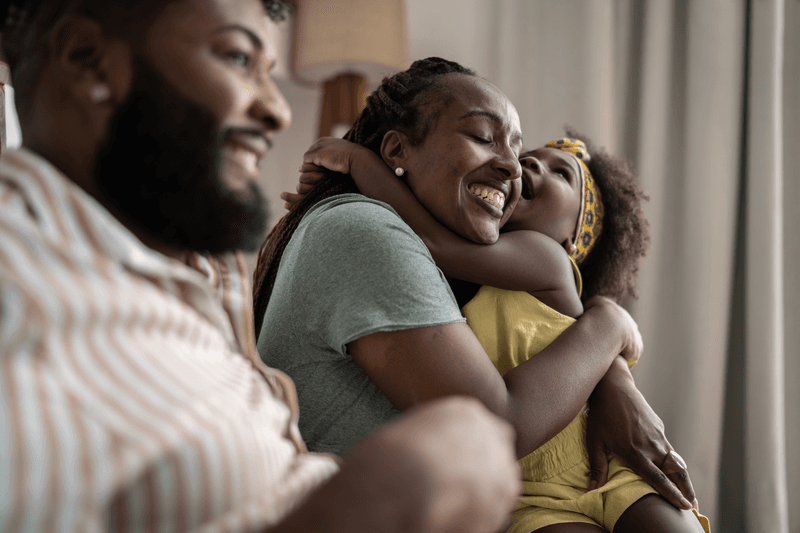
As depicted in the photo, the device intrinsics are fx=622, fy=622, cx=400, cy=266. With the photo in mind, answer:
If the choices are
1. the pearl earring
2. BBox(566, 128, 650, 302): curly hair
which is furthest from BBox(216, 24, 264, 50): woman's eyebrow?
BBox(566, 128, 650, 302): curly hair

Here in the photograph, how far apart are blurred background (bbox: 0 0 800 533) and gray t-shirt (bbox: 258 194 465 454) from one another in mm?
1396

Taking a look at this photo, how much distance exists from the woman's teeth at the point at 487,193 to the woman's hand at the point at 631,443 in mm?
450

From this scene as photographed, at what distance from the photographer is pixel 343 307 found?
0.88 metres

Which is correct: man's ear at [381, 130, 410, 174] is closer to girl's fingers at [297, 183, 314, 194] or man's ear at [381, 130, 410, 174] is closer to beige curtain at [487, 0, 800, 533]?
girl's fingers at [297, 183, 314, 194]

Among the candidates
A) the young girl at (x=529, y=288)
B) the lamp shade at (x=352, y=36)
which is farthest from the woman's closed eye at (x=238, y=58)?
the lamp shade at (x=352, y=36)

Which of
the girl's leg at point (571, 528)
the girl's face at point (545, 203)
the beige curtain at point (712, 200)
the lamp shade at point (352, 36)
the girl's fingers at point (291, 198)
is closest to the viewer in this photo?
the girl's leg at point (571, 528)

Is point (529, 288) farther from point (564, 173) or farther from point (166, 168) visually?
point (166, 168)

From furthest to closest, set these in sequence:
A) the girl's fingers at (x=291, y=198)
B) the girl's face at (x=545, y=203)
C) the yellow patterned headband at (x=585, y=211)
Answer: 1. the yellow patterned headband at (x=585, y=211)
2. the girl's face at (x=545, y=203)
3. the girl's fingers at (x=291, y=198)

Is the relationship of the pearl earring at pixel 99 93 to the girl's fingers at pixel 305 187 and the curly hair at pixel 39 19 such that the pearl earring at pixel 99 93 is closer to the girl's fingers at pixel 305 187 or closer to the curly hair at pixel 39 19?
the curly hair at pixel 39 19

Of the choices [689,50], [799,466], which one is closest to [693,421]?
[799,466]

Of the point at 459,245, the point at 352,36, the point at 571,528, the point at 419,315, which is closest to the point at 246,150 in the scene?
the point at 419,315

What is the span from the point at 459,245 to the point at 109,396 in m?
0.82

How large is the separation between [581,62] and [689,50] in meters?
0.43

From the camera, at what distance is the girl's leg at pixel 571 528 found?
1111mm
